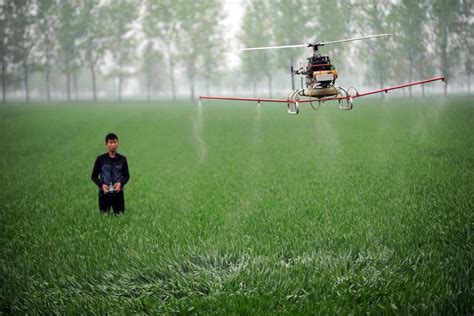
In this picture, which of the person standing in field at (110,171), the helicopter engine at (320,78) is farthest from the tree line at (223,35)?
the person standing in field at (110,171)

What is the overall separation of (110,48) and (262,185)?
194 ft

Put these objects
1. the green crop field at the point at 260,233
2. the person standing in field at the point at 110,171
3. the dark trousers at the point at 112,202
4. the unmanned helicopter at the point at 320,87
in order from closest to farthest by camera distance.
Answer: the unmanned helicopter at the point at 320,87
the green crop field at the point at 260,233
the person standing in field at the point at 110,171
the dark trousers at the point at 112,202

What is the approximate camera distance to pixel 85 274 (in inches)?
282

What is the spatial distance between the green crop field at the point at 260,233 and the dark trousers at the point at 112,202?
274 millimetres

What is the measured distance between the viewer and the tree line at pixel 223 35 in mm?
9164

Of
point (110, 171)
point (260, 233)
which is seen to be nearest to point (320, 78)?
point (260, 233)

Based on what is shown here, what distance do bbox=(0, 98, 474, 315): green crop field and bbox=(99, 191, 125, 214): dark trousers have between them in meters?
0.27

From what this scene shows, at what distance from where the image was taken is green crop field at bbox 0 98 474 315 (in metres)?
6.05

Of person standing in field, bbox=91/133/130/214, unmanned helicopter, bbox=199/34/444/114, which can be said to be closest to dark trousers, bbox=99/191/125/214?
person standing in field, bbox=91/133/130/214

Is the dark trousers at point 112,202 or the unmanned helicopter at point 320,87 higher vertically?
the unmanned helicopter at point 320,87

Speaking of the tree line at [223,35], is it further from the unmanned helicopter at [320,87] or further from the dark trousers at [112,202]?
the dark trousers at [112,202]

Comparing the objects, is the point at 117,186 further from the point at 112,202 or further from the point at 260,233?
the point at 260,233

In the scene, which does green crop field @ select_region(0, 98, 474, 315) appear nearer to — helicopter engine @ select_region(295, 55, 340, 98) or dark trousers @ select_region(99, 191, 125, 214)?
dark trousers @ select_region(99, 191, 125, 214)

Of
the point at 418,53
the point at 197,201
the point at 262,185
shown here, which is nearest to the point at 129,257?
the point at 197,201
